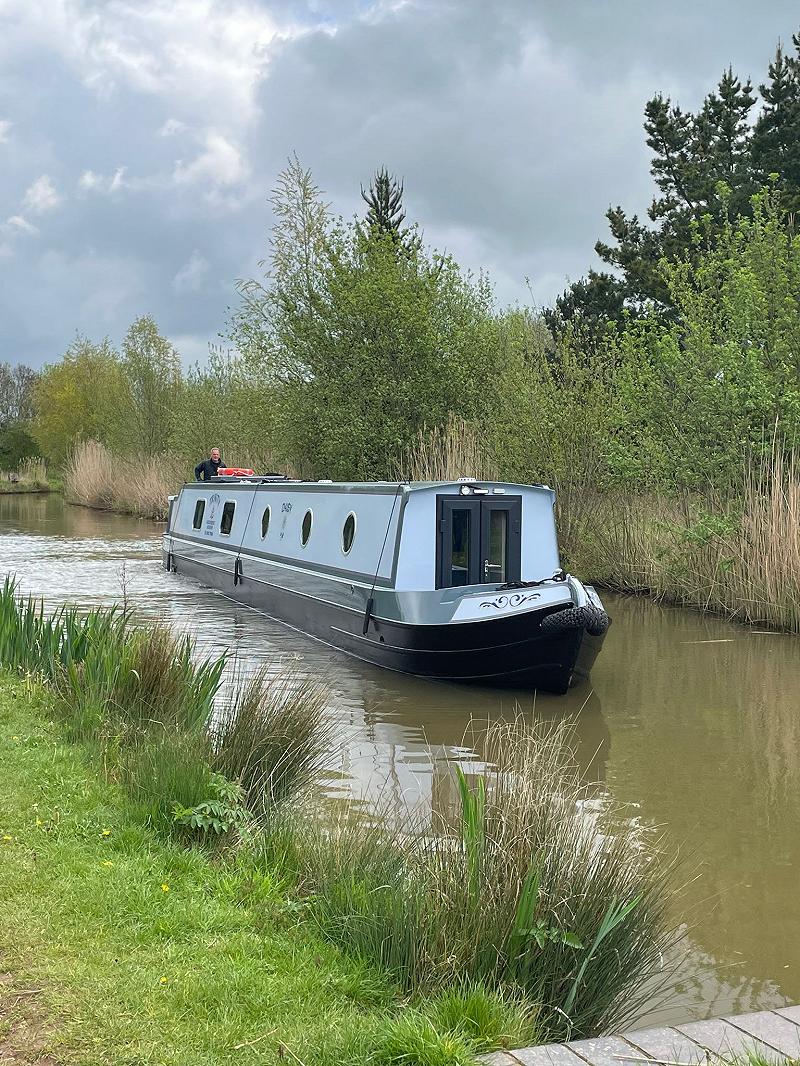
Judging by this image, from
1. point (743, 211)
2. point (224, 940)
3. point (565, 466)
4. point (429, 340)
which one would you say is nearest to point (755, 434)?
point (565, 466)

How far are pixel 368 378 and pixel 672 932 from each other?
62.3 feet

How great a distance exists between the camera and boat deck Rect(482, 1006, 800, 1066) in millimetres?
2805

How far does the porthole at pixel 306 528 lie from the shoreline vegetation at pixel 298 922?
8.05m

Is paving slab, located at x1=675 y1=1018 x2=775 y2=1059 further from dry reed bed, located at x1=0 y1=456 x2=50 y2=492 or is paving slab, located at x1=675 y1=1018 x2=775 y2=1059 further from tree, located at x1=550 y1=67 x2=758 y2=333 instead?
dry reed bed, located at x1=0 y1=456 x2=50 y2=492

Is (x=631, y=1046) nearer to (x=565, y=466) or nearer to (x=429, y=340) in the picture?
(x=565, y=466)

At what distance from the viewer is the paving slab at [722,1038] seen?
2.90 meters

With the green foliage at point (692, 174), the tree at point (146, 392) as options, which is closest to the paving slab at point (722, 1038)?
the green foliage at point (692, 174)

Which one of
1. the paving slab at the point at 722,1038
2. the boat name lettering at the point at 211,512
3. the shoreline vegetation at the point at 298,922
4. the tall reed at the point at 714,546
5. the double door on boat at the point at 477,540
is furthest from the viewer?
the boat name lettering at the point at 211,512

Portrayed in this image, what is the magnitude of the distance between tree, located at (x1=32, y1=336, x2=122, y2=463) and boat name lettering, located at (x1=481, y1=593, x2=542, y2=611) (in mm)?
42361

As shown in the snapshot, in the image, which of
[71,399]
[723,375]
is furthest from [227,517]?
[71,399]

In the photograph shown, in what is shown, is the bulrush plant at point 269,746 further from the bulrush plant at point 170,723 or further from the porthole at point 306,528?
the porthole at point 306,528

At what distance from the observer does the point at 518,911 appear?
3627 mm

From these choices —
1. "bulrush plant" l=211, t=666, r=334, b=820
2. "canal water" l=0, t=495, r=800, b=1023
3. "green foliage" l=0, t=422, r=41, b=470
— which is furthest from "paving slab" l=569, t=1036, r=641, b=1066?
"green foliage" l=0, t=422, r=41, b=470

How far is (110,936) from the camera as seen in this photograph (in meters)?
3.63
